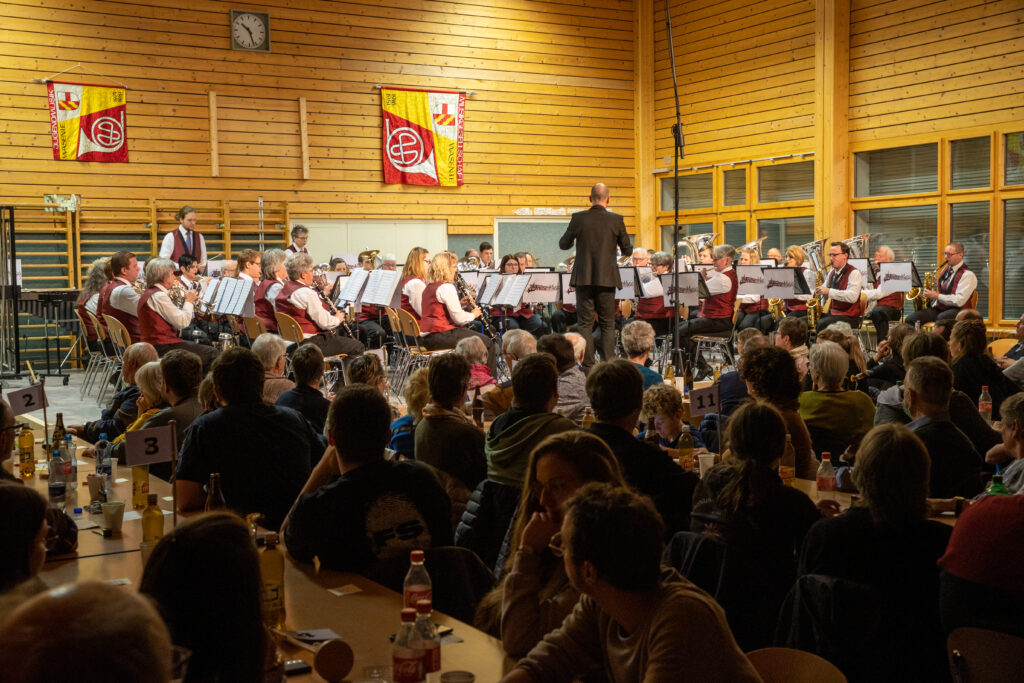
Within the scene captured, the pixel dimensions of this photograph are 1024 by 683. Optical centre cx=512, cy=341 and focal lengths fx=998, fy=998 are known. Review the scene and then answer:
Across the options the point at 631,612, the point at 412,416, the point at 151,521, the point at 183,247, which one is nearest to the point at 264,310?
the point at 183,247

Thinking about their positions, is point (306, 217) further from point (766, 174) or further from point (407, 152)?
point (766, 174)

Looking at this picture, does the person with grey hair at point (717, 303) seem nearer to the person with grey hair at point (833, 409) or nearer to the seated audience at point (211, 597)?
the person with grey hair at point (833, 409)

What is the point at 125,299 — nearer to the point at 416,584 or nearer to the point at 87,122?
the point at 87,122

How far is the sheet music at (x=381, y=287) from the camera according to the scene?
905cm

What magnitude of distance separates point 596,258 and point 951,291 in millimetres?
4420

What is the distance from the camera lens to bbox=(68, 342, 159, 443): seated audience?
505 cm

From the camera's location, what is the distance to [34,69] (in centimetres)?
1205

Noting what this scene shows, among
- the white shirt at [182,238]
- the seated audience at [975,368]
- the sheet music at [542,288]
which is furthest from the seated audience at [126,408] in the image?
the white shirt at [182,238]

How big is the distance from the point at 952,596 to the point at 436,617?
1.20 metres

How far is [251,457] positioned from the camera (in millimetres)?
3475

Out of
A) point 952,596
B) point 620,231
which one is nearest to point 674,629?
point 952,596

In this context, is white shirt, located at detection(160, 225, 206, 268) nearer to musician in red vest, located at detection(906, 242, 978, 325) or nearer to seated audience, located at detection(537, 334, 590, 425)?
seated audience, located at detection(537, 334, 590, 425)

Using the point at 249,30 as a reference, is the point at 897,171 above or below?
below

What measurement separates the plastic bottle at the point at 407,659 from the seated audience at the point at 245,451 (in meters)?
1.67
